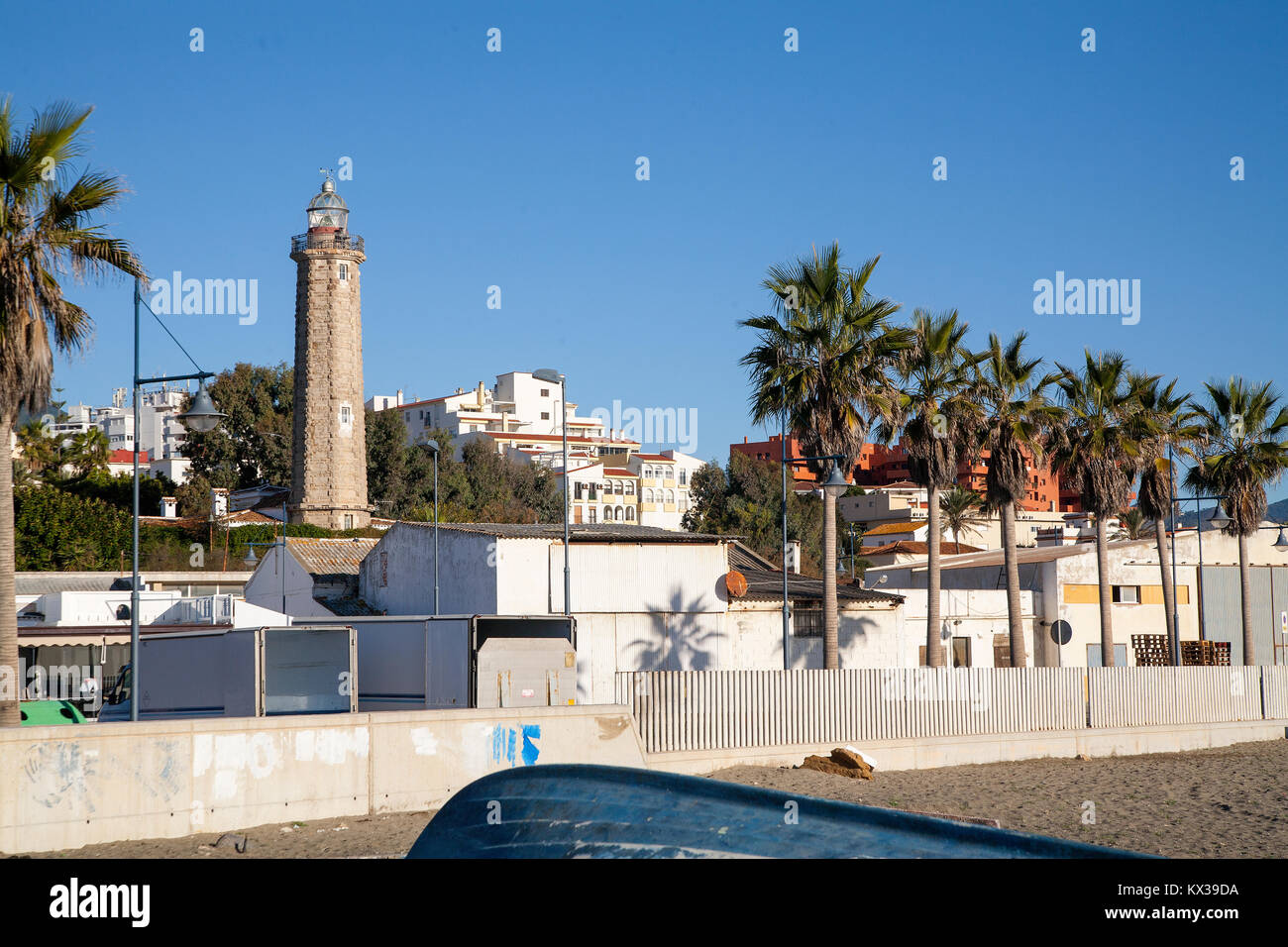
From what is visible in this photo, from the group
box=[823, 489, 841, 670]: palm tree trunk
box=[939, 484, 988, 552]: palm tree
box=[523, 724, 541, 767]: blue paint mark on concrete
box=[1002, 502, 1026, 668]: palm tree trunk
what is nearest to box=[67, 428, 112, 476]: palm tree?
box=[939, 484, 988, 552]: palm tree

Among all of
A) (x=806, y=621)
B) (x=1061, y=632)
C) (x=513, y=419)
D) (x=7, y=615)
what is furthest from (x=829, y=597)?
(x=513, y=419)

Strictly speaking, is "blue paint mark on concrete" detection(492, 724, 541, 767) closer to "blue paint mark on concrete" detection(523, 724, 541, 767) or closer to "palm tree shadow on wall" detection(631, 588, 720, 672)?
"blue paint mark on concrete" detection(523, 724, 541, 767)

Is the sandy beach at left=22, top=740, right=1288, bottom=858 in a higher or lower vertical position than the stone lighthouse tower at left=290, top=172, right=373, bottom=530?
lower

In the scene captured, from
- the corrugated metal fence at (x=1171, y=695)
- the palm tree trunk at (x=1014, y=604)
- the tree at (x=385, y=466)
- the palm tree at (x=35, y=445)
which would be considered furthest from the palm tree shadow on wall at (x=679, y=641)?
the tree at (x=385, y=466)

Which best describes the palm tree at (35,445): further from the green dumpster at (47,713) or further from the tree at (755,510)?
the green dumpster at (47,713)

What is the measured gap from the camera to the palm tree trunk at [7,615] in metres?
16.2

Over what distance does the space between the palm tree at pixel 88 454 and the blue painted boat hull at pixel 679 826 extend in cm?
7596

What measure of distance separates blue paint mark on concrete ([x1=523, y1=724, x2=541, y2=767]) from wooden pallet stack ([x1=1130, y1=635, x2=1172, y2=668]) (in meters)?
34.0

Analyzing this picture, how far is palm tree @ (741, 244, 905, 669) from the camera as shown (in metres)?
29.4

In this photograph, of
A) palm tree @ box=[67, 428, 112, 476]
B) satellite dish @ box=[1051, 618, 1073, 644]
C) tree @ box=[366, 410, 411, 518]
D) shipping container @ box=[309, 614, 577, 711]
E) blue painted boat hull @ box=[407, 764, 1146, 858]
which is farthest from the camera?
tree @ box=[366, 410, 411, 518]

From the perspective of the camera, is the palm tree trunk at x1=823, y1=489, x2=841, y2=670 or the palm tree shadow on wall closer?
the palm tree trunk at x1=823, y1=489, x2=841, y2=670

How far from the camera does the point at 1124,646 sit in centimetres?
4581

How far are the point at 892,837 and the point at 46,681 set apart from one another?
31.2 meters
